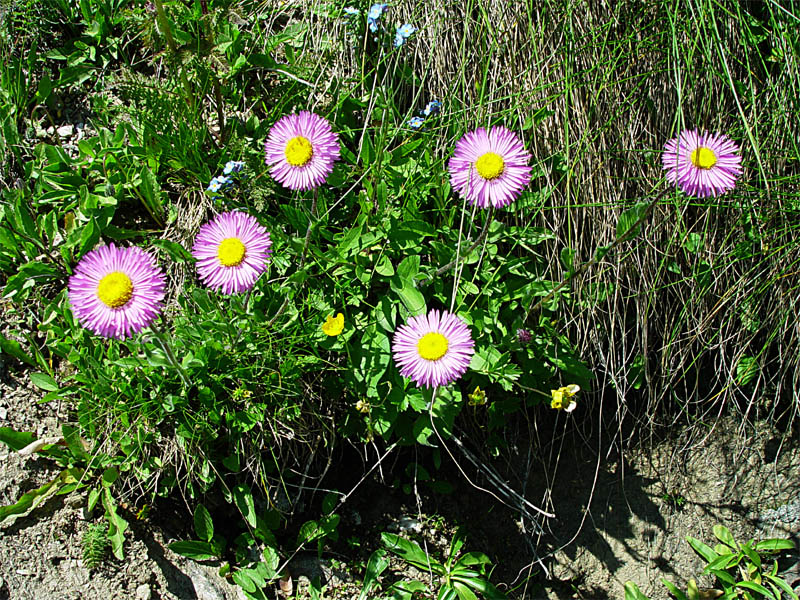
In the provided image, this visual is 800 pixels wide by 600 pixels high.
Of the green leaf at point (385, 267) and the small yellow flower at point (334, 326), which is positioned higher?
the green leaf at point (385, 267)

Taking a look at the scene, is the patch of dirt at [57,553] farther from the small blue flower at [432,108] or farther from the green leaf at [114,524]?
the small blue flower at [432,108]

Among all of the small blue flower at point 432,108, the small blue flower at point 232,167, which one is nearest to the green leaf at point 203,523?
the small blue flower at point 232,167

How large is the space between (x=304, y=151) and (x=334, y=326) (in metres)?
0.51

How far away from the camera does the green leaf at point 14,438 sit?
6.80 ft

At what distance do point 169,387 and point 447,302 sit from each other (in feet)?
3.01

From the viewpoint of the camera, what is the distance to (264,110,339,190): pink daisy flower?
1928 mm

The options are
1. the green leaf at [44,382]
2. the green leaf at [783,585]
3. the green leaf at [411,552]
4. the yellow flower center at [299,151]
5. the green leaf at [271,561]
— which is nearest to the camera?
the yellow flower center at [299,151]

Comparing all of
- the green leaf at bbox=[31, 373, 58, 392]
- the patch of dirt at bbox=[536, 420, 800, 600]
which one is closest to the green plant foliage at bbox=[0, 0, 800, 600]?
the green leaf at bbox=[31, 373, 58, 392]

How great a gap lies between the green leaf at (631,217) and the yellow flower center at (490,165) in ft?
1.17

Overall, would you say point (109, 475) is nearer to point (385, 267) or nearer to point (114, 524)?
point (114, 524)

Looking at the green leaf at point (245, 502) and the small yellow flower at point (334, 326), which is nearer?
the small yellow flower at point (334, 326)

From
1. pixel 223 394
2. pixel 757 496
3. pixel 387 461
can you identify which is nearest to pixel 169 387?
pixel 223 394

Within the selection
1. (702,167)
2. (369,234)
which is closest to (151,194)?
(369,234)

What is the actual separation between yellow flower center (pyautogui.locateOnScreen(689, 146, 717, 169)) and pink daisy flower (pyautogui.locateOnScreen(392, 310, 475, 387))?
78cm
